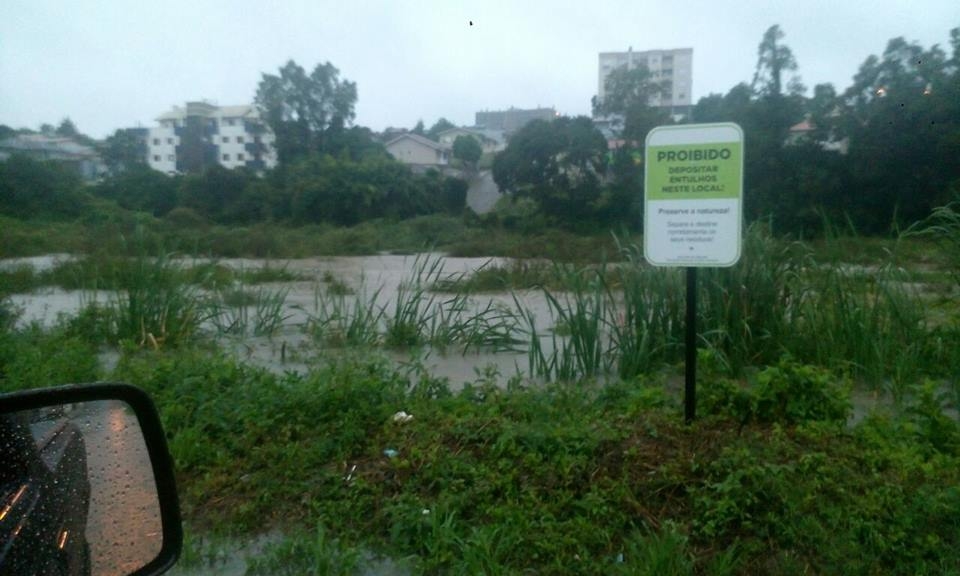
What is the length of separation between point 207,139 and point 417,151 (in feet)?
29.4

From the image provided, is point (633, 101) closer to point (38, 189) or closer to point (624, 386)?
point (624, 386)

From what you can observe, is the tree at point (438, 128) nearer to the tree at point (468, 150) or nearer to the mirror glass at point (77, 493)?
the tree at point (468, 150)

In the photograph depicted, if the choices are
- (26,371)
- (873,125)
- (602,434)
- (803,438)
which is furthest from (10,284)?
(873,125)

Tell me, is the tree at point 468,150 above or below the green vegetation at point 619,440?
above

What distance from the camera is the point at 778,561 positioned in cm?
368

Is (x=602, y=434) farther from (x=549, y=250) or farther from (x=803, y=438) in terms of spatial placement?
(x=549, y=250)

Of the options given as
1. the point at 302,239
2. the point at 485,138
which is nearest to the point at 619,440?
the point at 485,138

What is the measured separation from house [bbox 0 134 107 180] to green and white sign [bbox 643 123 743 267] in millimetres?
12285

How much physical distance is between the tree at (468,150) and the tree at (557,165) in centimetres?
344

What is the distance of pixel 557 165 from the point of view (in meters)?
17.4

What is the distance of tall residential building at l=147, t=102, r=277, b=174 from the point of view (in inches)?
674

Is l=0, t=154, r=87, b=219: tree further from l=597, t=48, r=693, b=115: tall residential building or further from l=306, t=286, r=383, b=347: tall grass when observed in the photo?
l=597, t=48, r=693, b=115: tall residential building

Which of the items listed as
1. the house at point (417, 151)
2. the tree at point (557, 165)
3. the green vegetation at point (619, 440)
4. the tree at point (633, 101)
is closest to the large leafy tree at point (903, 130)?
the tree at point (633, 101)

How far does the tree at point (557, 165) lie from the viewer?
54.4 ft
